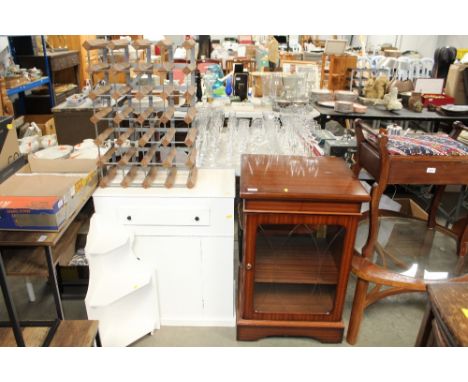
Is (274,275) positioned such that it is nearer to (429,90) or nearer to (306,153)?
(306,153)

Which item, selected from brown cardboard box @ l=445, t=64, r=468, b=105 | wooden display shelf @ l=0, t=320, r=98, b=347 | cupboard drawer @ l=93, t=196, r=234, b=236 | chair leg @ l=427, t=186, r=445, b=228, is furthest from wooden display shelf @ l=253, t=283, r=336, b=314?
brown cardboard box @ l=445, t=64, r=468, b=105

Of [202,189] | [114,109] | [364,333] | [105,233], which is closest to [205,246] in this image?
[202,189]

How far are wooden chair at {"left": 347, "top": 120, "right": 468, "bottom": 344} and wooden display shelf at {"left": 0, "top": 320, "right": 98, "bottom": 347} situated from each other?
115 cm

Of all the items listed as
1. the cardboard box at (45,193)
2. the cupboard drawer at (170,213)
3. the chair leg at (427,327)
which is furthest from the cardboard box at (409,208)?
the cardboard box at (45,193)

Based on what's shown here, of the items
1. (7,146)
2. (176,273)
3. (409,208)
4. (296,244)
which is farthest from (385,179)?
(7,146)

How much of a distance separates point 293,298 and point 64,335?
104 cm

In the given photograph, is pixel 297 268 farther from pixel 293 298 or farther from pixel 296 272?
pixel 293 298

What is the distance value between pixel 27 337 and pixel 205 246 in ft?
2.55

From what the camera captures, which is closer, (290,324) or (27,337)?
(27,337)

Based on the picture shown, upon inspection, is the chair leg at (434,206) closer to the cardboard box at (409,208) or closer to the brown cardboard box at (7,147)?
the cardboard box at (409,208)

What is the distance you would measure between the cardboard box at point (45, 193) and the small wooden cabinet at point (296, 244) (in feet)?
2.27

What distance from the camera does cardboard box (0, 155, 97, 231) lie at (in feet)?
4.72

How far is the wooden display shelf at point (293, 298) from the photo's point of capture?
1.83 meters

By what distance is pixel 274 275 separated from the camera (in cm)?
178
